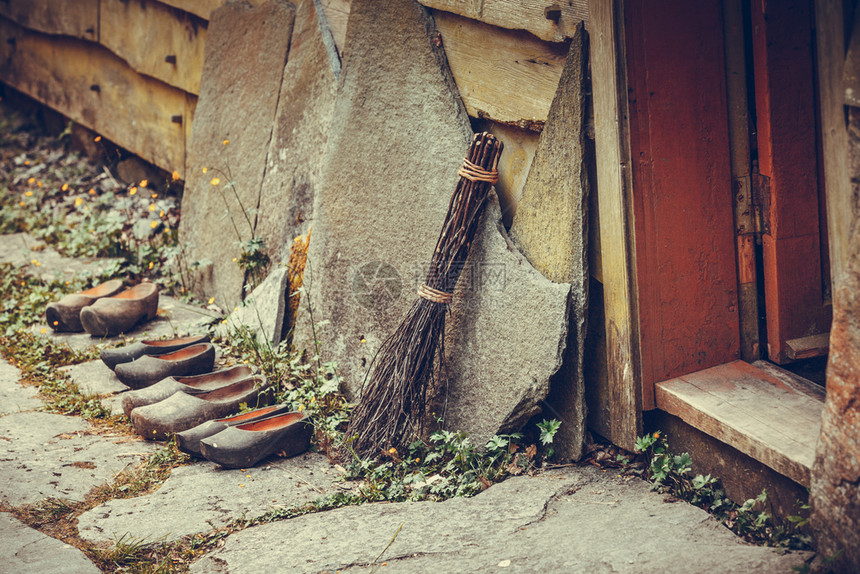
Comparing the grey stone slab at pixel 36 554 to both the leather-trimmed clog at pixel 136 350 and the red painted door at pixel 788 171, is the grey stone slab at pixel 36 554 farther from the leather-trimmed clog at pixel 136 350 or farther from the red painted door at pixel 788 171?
the red painted door at pixel 788 171

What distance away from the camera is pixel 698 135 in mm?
2439

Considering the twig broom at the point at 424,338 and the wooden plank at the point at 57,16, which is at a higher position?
the wooden plank at the point at 57,16

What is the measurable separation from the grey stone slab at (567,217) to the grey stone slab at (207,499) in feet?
3.03

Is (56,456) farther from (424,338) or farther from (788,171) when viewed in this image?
(788,171)

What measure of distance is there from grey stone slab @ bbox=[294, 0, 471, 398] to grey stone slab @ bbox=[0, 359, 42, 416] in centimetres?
129

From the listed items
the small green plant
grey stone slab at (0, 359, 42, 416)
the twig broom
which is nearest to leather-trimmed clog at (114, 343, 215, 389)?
grey stone slab at (0, 359, 42, 416)

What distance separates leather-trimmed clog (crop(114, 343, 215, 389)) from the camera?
140 inches

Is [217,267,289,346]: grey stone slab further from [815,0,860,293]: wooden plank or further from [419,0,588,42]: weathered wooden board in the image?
[815,0,860,293]: wooden plank

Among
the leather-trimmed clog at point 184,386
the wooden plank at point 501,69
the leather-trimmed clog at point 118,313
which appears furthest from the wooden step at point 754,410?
the leather-trimmed clog at point 118,313

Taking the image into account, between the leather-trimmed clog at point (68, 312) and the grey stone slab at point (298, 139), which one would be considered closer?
the grey stone slab at point (298, 139)

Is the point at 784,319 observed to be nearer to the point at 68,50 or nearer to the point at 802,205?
the point at 802,205

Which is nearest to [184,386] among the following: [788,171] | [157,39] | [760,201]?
[760,201]

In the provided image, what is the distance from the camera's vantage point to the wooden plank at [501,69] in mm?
2691

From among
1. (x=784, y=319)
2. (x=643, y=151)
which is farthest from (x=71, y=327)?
(x=784, y=319)
